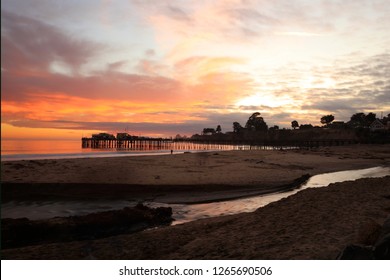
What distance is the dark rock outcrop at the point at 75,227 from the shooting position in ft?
29.7

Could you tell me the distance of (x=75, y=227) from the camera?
32.1 feet

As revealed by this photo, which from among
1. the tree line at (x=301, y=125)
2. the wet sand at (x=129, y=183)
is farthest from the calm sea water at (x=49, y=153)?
the tree line at (x=301, y=125)

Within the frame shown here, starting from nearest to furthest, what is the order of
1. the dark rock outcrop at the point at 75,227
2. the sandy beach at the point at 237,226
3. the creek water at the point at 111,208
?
the sandy beach at the point at 237,226 < the dark rock outcrop at the point at 75,227 < the creek water at the point at 111,208

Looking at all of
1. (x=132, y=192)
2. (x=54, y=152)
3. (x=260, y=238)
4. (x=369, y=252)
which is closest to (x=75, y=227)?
(x=260, y=238)

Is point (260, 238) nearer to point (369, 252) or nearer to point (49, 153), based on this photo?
point (369, 252)

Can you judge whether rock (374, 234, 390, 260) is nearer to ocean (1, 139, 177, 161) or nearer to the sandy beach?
the sandy beach

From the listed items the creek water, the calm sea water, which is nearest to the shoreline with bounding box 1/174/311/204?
the creek water

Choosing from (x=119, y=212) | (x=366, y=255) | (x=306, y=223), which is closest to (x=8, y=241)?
(x=119, y=212)

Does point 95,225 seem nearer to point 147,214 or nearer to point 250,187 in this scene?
point 147,214

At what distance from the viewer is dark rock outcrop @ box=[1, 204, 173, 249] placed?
904cm

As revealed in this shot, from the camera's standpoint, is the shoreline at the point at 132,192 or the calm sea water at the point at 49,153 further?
the calm sea water at the point at 49,153

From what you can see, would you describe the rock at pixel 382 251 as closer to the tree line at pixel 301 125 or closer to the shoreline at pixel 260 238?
the shoreline at pixel 260 238

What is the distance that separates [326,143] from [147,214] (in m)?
94.2

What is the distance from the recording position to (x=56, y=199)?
15.7m
